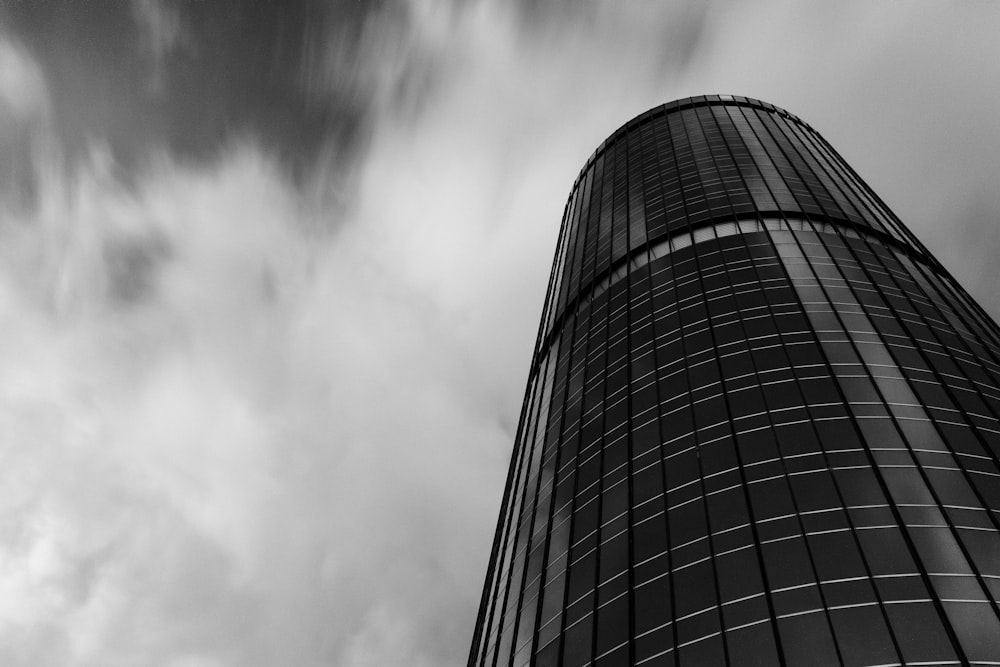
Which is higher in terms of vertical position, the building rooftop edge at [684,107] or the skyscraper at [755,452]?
the building rooftop edge at [684,107]

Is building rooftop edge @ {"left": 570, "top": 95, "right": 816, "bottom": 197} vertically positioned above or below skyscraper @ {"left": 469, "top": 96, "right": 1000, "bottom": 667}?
above

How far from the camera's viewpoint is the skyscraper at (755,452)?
1293 inches

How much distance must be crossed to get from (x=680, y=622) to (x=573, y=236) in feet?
205

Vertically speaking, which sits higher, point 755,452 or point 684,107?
point 684,107

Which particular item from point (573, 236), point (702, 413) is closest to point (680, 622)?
point (702, 413)

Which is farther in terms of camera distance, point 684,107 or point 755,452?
point 684,107

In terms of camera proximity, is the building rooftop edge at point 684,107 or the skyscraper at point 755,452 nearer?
the skyscraper at point 755,452

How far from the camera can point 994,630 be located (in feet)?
98.0

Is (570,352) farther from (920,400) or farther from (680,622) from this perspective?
(680,622)

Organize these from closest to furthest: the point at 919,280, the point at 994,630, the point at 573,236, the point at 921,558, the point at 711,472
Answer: the point at 994,630 → the point at 921,558 → the point at 711,472 → the point at 919,280 → the point at 573,236

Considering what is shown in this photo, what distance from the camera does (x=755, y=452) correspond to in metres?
42.5

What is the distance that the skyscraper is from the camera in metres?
32.8

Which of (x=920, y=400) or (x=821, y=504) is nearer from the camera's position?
(x=821, y=504)

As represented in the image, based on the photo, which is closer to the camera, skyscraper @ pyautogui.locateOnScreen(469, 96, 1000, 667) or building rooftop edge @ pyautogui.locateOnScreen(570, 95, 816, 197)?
skyscraper @ pyautogui.locateOnScreen(469, 96, 1000, 667)
